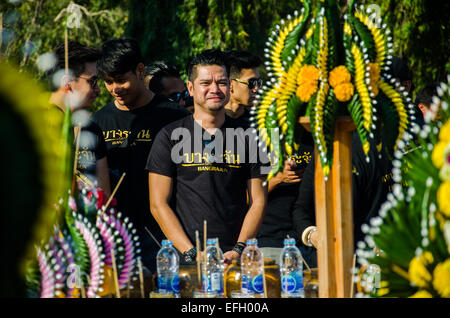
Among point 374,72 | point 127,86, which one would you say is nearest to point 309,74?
point 374,72

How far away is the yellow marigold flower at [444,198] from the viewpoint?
189 cm

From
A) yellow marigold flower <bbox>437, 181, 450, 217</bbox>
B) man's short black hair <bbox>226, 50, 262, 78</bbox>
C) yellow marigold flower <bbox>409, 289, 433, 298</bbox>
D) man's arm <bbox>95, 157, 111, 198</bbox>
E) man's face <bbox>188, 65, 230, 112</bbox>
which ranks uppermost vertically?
man's short black hair <bbox>226, 50, 262, 78</bbox>

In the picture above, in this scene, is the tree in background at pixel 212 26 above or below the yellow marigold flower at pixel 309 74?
above

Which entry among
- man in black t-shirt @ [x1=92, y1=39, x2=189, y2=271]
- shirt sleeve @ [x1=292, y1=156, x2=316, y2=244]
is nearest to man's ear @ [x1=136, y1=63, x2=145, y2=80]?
man in black t-shirt @ [x1=92, y1=39, x2=189, y2=271]

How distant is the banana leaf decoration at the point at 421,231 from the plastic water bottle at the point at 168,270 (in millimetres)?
845

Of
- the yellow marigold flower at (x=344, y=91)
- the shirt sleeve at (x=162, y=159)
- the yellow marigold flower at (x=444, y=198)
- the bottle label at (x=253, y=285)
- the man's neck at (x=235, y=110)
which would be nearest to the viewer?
the yellow marigold flower at (x=444, y=198)

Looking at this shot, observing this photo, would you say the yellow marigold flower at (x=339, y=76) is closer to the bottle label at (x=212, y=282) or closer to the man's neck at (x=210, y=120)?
the bottle label at (x=212, y=282)

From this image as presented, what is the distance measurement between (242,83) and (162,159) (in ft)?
3.73

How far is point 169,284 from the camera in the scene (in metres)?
2.69

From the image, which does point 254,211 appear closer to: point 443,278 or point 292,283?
point 292,283

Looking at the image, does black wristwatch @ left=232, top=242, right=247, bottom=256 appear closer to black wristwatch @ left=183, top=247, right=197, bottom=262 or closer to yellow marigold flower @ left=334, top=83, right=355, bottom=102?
black wristwatch @ left=183, top=247, right=197, bottom=262

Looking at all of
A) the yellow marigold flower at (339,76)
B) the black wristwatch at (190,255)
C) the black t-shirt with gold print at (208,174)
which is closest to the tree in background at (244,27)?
the black t-shirt with gold print at (208,174)

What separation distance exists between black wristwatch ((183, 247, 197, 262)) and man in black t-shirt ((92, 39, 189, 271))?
0.61 meters

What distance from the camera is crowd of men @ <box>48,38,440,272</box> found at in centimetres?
340
